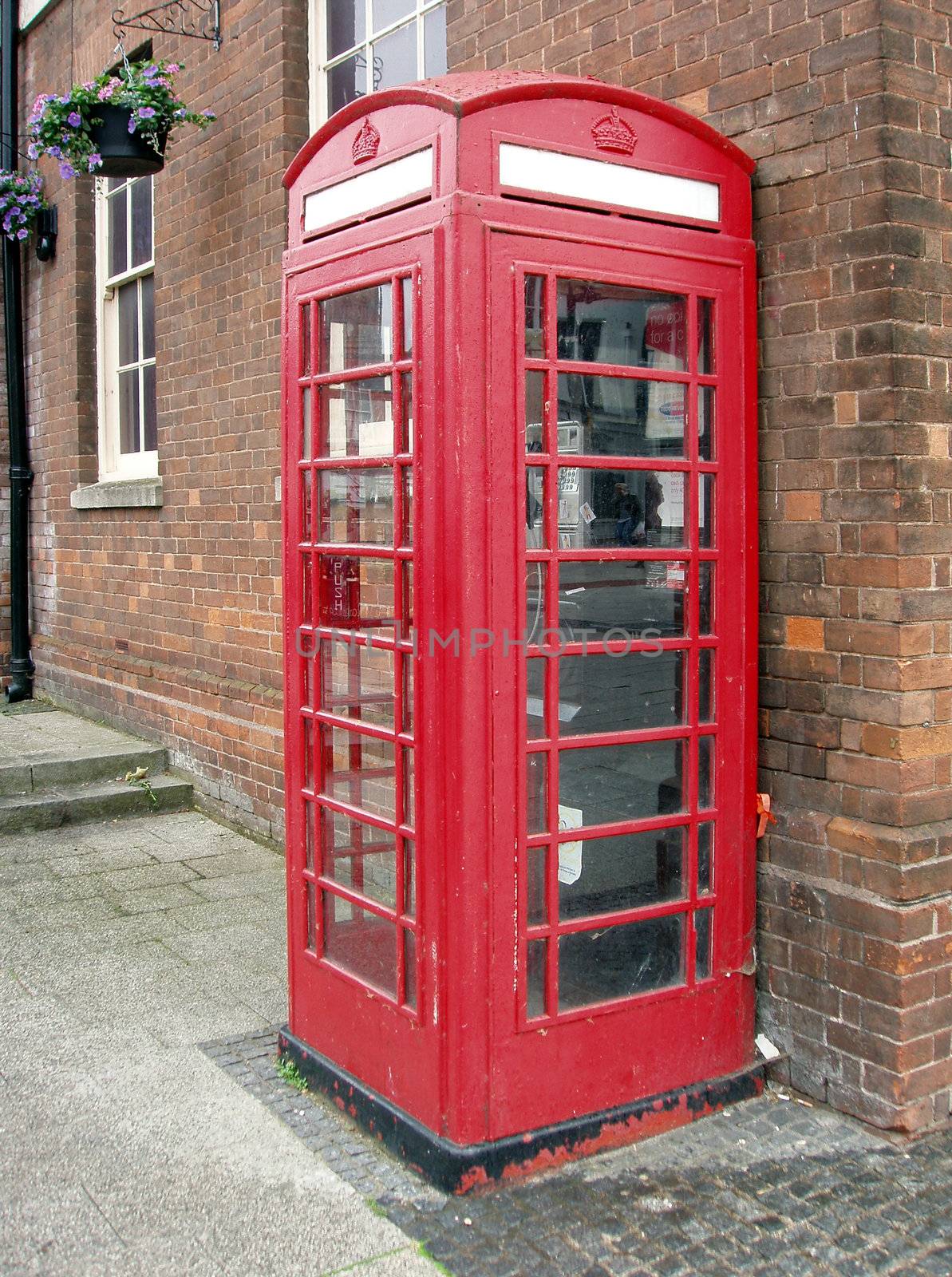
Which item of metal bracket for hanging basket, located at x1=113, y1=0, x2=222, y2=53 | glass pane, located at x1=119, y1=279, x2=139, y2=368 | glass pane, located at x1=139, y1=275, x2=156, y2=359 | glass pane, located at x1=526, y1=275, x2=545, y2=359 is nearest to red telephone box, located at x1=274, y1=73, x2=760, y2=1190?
glass pane, located at x1=526, y1=275, x2=545, y2=359

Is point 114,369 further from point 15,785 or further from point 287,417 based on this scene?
point 287,417

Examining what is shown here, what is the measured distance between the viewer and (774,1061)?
385 centimetres

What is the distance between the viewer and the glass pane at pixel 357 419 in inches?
138

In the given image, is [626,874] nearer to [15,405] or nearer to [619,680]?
[619,680]

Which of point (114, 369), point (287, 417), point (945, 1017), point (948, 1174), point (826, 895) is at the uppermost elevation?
point (114, 369)

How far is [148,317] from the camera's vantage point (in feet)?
27.1

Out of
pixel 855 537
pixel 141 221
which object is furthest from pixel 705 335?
pixel 141 221

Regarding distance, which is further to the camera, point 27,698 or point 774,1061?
point 27,698

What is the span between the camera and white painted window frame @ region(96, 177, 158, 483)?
8.66 metres

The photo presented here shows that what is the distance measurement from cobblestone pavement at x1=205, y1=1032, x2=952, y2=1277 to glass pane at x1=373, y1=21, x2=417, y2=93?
4.67 metres

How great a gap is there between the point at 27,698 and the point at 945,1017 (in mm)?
7865

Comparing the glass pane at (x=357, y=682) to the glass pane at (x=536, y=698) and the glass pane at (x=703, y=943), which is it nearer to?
the glass pane at (x=536, y=698)

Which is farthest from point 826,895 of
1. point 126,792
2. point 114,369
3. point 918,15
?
point 114,369

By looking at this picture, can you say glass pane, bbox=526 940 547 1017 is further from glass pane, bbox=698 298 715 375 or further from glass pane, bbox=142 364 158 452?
glass pane, bbox=142 364 158 452
